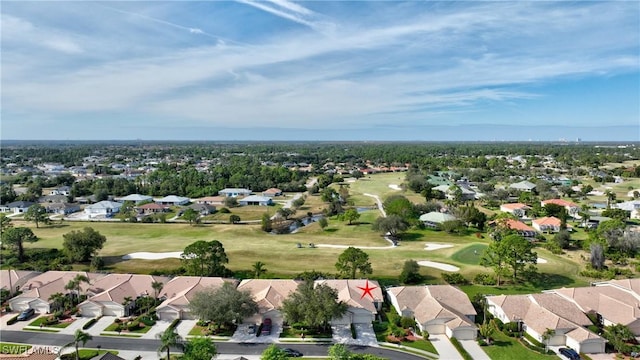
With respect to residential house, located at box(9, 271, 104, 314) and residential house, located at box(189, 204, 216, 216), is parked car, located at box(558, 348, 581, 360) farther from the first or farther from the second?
residential house, located at box(189, 204, 216, 216)

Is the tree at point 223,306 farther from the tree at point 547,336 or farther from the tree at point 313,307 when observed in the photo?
the tree at point 547,336

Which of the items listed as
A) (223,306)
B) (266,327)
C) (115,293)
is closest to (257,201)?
(115,293)

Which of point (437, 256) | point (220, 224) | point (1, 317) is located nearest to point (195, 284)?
point (1, 317)

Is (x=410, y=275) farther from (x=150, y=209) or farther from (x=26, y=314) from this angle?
(x=150, y=209)

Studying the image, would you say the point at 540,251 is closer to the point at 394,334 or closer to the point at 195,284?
the point at 394,334

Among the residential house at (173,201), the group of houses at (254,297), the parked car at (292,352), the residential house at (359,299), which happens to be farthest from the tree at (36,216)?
the parked car at (292,352)
